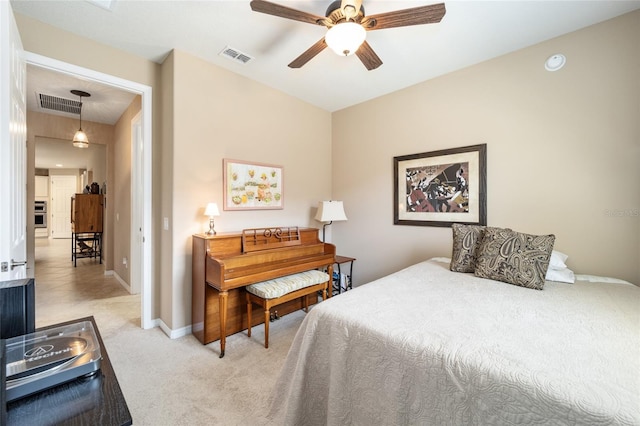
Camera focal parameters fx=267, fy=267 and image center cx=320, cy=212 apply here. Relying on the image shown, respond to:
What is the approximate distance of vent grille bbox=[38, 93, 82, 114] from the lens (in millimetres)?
3494

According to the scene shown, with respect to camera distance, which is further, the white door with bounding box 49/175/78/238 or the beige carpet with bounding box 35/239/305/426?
the white door with bounding box 49/175/78/238

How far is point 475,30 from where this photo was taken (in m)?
2.21

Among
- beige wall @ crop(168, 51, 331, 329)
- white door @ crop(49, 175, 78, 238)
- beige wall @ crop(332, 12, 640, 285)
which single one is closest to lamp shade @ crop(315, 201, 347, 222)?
beige wall @ crop(168, 51, 331, 329)

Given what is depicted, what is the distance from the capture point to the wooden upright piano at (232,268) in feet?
7.58

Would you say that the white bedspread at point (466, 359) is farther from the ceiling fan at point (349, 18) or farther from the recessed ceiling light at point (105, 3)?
the recessed ceiling light at point (105, 3)

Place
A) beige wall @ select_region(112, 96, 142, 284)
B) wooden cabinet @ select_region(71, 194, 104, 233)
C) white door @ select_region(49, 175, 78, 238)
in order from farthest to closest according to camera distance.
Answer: white door @ select_region(49, 175, 78, 238), wooden cabinet @ select_region(71, 194, 104, 233), beige wall @ select_region(112, 96, 142, 284)

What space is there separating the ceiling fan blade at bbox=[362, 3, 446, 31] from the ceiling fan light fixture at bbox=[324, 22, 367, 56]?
0.42 ft

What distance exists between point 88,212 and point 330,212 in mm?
5420

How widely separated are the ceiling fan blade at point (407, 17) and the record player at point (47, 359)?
2166 mm

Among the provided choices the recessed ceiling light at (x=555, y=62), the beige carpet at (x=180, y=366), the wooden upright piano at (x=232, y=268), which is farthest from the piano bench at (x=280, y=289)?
the recessed ceiling light at (x=555, y=62)

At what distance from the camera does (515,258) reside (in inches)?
75.7

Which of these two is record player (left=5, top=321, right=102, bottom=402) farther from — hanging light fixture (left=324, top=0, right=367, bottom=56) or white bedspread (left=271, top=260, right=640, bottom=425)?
hanging light fixture (left=324, top=0, right=367, bottom=56)

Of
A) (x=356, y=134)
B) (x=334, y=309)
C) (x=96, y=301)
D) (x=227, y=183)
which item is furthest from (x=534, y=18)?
(x=96, y=301)

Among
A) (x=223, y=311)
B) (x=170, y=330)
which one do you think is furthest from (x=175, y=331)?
(x=223, y=311)
